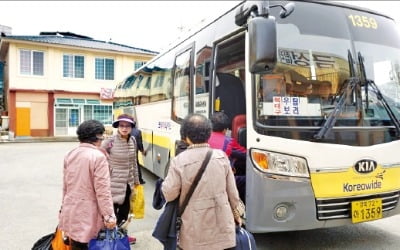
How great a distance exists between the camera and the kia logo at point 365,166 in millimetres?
3680

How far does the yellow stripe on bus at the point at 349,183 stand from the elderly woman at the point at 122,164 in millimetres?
2075

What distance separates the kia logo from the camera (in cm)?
368

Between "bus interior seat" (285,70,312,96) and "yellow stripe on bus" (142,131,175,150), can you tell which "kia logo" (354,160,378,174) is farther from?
"yellow stripe on bus" (142,131,175,150)

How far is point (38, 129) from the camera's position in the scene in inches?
943

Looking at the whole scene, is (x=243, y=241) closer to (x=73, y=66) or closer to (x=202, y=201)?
(x=202, y=201)

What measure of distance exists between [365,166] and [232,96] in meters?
1.96

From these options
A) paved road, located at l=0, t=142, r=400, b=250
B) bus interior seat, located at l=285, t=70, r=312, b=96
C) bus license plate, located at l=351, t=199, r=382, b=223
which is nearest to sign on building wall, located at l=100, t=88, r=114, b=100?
paved road, located at l=0, t=142, r=400, b=250

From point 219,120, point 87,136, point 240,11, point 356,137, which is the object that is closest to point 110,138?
point 87,136

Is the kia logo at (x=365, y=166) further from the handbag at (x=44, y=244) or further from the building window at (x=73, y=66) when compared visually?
the building window at (x=73, y=66)

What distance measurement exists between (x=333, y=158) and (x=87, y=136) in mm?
2446

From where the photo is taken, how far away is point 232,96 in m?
4.90

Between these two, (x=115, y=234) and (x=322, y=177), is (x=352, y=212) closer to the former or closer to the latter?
(x=322, y=177)

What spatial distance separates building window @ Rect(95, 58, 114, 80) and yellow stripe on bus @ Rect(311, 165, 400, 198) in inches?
957

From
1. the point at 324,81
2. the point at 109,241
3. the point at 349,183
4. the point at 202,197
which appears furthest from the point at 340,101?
the point at 109,241
